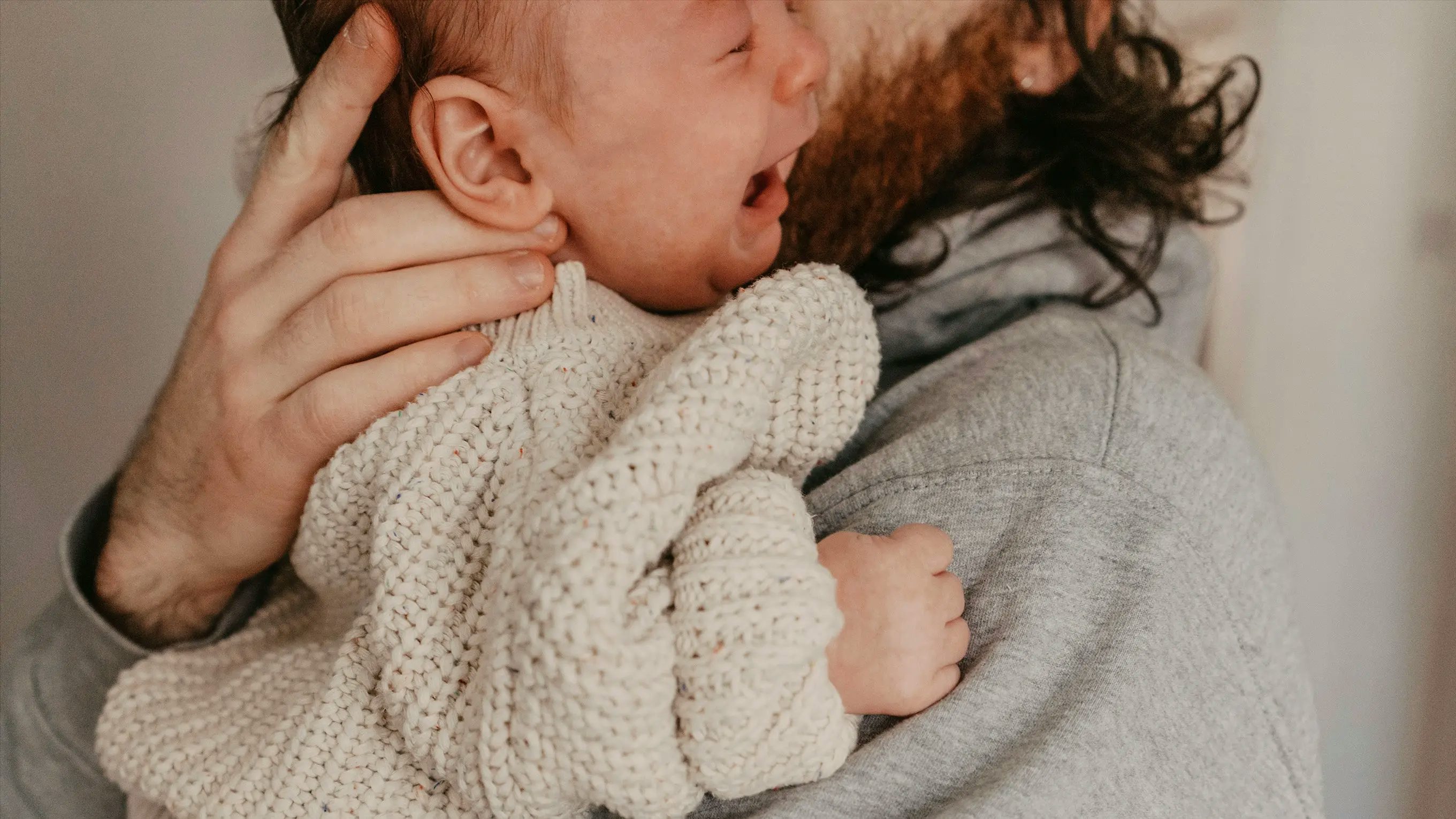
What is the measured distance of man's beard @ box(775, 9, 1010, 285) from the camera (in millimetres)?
1239

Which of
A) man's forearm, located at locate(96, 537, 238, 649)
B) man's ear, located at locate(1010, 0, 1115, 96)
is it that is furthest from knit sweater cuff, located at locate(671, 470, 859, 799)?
man's ear, located at locate(1010, 0, 1115, 96)

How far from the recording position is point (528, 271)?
0.85m

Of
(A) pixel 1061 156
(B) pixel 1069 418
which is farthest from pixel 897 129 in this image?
(B) pixel 1069 418

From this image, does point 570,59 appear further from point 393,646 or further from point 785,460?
point 393,646

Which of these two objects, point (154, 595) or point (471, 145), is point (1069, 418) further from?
point (154, 595)

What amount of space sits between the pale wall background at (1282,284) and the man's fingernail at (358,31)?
1156 millimetres

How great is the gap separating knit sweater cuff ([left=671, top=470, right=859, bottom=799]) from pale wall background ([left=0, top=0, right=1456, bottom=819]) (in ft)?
3.19

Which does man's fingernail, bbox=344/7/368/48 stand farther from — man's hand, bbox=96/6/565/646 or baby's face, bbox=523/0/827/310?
baby's face, bbox=523/0/827/310

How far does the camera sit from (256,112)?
1.52 meters

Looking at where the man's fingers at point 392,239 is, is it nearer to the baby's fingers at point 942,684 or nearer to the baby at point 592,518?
the baby at point 592,518

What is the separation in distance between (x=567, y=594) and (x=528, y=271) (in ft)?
1.24

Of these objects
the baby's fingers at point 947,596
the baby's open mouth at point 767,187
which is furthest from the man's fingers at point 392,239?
the baby's fingers at point 947,596

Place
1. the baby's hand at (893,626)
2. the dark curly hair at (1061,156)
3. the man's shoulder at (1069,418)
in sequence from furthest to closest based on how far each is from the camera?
1. the dark curly hair at (1061,156)
2. the man's shoulder at (1069,418)
3. the baby's hand at (893,626)

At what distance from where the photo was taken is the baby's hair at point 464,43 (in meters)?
0.84
